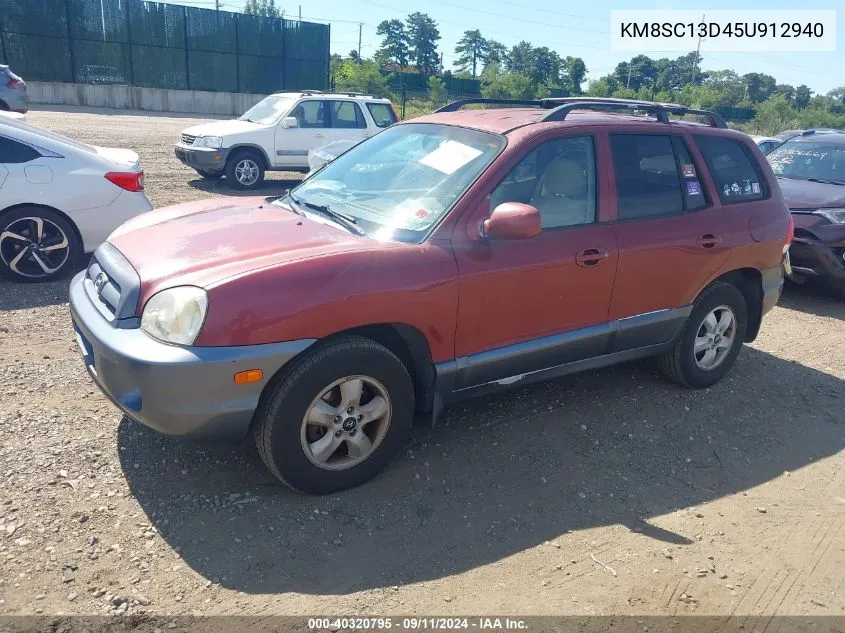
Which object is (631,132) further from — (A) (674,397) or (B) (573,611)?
(B) (573,611)

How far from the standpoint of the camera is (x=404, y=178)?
3895 mm

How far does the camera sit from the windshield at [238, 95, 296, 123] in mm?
12250

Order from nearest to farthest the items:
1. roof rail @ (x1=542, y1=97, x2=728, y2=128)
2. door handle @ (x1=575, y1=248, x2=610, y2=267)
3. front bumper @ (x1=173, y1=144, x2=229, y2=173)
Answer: door handle @ (x1=575, y1=248, x2=610, y2=267) → roof rail @ (x1=542, y1=97, x2=728, y2=128) → front bumper @ (x1=173, y1=144, x2=229, y2=173)

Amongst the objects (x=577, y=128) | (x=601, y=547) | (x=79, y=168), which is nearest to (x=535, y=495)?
(x=601, y=547)

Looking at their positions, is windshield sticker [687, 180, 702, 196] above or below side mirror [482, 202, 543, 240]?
above

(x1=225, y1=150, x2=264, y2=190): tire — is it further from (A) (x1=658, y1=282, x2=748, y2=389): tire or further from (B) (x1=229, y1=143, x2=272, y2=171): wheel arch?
(A) (x1=658, y1=282, x2=748, y2=389): tire

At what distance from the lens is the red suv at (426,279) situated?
296cm

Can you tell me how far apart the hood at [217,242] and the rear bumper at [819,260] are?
19.4ft

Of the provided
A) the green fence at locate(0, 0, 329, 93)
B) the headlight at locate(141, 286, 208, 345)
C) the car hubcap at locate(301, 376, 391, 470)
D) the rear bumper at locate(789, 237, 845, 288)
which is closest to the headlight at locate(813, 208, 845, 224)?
the rear bumper at locate(789, 237, 845, 288)

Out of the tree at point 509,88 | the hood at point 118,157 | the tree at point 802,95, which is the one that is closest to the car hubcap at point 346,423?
the hood at point 118,157

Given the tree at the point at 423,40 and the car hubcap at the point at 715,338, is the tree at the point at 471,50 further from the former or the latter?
the car hubcap at the point at 715,338

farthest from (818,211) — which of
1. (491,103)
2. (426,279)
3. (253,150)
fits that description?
(253,150)

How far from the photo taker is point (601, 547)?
3.17 metres

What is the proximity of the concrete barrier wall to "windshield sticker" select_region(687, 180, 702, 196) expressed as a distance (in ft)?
99.1
